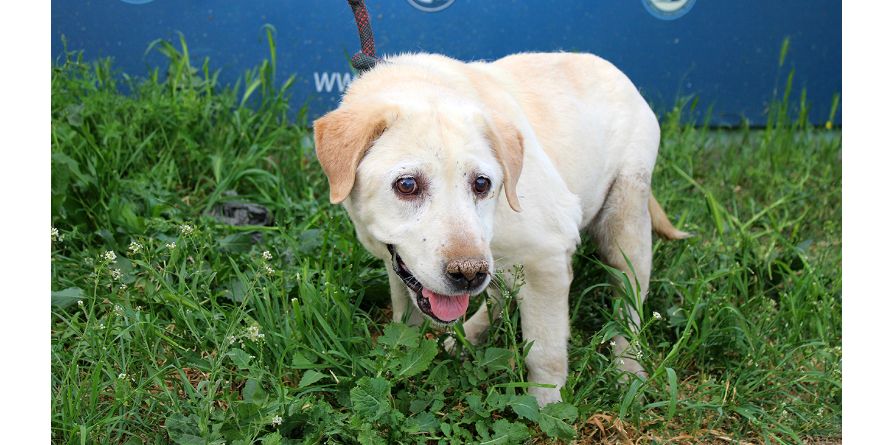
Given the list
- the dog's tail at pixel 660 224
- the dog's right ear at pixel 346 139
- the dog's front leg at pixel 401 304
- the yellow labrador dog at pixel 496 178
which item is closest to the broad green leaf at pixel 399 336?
the yellow labrador dog at pixel 496 178

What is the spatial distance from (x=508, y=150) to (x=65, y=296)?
5.92 ft

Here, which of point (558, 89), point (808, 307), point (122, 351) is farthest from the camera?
point (808, 307)

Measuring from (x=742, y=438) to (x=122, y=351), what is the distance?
2.23 meters

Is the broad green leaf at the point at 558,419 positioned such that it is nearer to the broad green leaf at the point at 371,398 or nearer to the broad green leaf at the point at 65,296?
the broad green leaf at the point at 371,398

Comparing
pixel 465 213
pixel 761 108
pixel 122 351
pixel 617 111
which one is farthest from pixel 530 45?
pixel 122 351

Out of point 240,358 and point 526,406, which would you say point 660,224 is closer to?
point 526,406

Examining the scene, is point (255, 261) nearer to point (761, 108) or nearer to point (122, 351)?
point (122, 351)

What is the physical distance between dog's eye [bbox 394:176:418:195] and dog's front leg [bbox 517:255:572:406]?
2.03ft

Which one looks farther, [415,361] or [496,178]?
[415,361]

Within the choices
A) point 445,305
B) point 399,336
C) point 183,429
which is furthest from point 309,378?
point 445,305

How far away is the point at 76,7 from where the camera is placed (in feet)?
14.3

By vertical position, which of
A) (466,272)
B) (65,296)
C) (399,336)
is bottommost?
(65,296)

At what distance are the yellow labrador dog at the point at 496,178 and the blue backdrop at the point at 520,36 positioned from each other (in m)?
0.83

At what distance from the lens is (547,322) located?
9.95 feet
